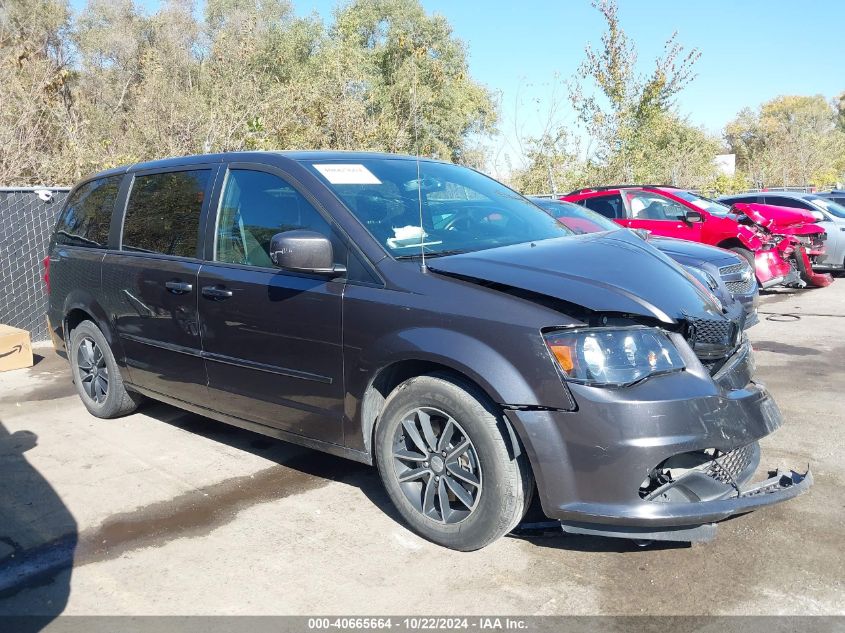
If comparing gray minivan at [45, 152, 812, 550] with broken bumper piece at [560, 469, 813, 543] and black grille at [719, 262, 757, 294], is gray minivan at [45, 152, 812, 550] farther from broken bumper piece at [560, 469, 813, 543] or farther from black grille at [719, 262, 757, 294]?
black grille at [719, 262, 757, 294]

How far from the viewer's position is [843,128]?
65438mm

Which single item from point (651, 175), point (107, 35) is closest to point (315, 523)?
point (651, 175)

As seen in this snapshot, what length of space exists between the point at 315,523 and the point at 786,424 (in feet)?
10.5

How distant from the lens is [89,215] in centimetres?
564

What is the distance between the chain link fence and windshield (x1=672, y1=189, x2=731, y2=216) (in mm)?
8995

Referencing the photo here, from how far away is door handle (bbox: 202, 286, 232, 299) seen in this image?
13.7ft

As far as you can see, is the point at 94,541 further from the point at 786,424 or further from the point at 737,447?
the point at 786,424

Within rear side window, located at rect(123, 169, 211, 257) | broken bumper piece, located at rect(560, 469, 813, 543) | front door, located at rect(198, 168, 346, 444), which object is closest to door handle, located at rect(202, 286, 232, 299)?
front door, located at rect(198, 168, 346, 444)

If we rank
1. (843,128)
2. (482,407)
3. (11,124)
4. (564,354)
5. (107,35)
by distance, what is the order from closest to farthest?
1. (564,354)
2. (482,407)
3. (11,124)
4. (107,35)
5. (843,128)

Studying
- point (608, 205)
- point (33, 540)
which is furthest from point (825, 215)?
point (33, 540)

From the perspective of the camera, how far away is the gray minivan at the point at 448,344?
2975mm

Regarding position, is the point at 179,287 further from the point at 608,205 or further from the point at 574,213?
the point at 608,205

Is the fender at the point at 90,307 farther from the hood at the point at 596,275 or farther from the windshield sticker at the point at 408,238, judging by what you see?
the hood at the point at 596,275

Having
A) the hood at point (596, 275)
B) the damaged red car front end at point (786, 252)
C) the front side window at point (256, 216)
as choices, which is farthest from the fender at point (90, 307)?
the damaged red car front end at point (786, 252)
